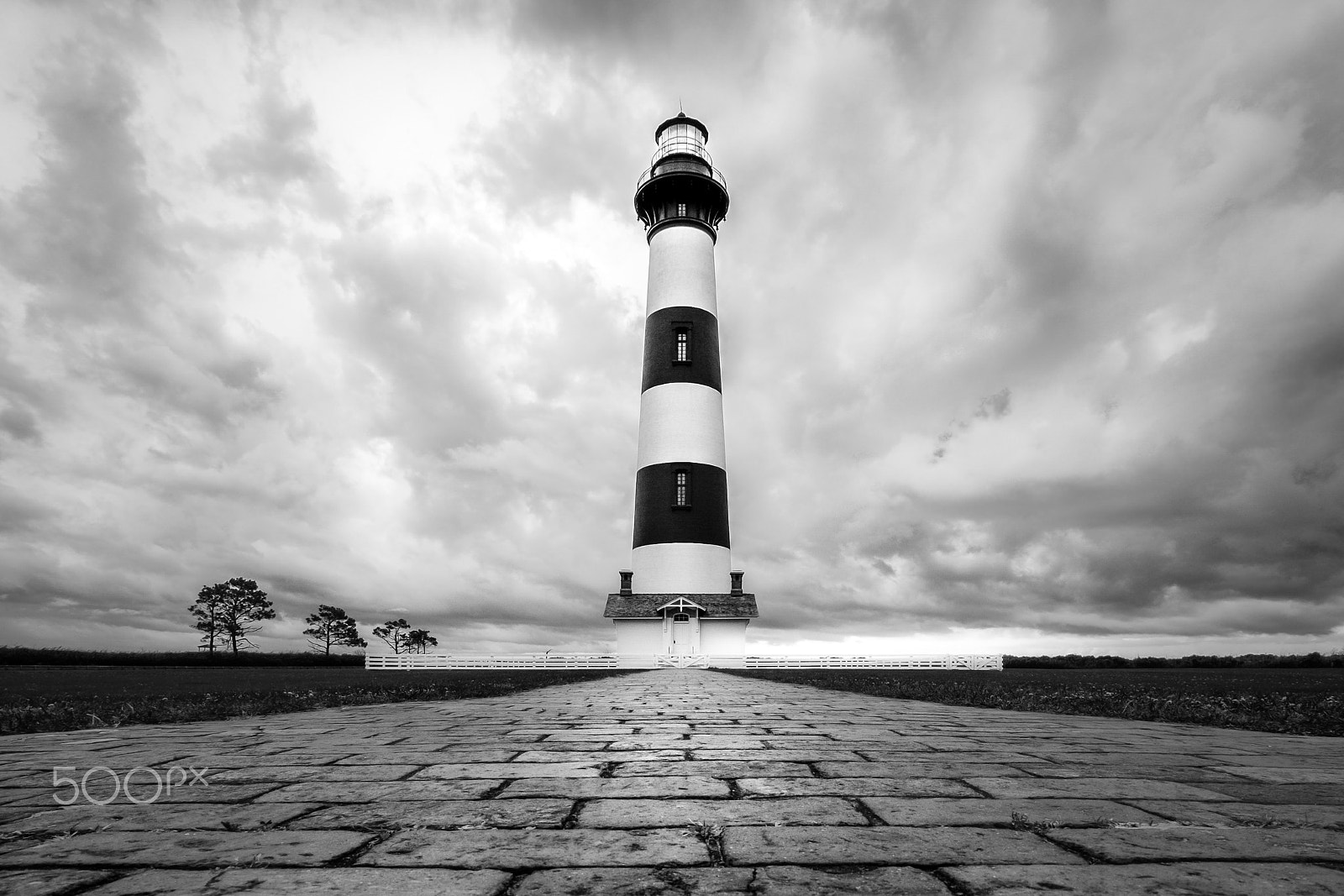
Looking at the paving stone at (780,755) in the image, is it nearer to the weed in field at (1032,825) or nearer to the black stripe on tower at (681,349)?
the weed in field at (1032,825)

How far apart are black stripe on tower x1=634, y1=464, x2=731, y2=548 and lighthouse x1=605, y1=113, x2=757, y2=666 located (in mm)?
31

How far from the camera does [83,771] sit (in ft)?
11.1

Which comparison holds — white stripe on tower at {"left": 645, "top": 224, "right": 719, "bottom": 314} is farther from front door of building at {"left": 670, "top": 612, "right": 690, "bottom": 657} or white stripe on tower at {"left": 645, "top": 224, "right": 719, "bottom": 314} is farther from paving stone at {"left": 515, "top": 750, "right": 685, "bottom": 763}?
paving stone at {"left": 515, "top": 750, "right": 685, "bottom": 763}

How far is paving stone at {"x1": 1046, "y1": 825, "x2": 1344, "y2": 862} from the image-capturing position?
188cm

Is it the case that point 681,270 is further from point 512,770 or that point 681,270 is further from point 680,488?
point 512,770

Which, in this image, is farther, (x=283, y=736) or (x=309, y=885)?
(x=283, y=736)

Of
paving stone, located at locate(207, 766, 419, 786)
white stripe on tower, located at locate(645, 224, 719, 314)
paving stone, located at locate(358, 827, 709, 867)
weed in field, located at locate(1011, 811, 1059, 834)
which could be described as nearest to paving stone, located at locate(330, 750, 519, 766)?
paving stone, located at locate(207, 766, 419, 786)

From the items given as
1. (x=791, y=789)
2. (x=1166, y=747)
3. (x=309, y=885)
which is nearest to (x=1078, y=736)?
(x=1166, y=747)

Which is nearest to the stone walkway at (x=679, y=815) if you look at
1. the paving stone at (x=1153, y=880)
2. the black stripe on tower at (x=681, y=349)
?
the paving stone at (x=1153, y=880)

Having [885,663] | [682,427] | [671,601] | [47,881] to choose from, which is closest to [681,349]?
[682,427]

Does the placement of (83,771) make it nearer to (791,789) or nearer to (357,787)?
(357,787)

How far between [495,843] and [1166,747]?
414 cm

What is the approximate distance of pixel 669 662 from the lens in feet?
82.3

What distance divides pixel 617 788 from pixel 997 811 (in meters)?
1.40
